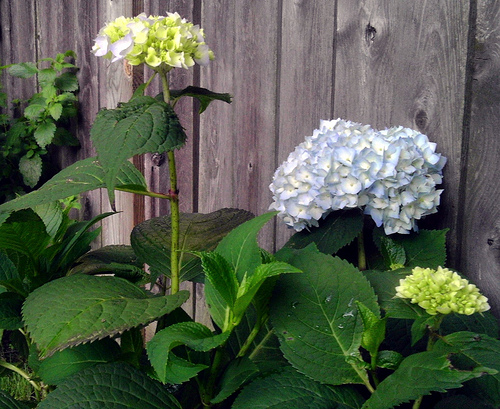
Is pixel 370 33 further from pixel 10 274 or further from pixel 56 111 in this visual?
pixel 56 111

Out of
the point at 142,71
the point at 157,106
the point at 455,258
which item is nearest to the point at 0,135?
the point at 142,71

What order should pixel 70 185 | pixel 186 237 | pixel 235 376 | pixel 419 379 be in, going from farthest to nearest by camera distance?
pixel 186 237 → pixel 70 185 → pixel 235 376 → pixel 419 379

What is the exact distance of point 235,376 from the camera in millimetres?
936

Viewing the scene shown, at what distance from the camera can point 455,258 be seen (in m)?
1.18

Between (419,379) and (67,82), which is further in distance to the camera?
(67,82)

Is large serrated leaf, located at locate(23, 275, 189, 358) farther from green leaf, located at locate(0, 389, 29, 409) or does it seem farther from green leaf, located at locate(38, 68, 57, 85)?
green leaf, located at locate(38, 68, 57, 85)

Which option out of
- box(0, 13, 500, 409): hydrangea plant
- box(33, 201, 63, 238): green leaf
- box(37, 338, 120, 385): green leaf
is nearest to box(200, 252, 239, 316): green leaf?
box(0, 13, 500, 409): hydrangea plant

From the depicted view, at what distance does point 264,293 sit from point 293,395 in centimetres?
19

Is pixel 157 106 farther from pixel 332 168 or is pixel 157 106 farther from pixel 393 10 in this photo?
pixel 393 10

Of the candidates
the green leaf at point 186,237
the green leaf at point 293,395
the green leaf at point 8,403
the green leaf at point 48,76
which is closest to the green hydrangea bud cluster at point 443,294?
the green leaf at point 293,395

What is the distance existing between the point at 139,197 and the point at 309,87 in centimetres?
105

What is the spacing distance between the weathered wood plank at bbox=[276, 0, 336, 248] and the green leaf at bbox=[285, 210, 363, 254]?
322mm

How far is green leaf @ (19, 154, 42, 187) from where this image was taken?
3.08m

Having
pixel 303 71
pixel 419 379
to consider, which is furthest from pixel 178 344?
pixel 303 71
